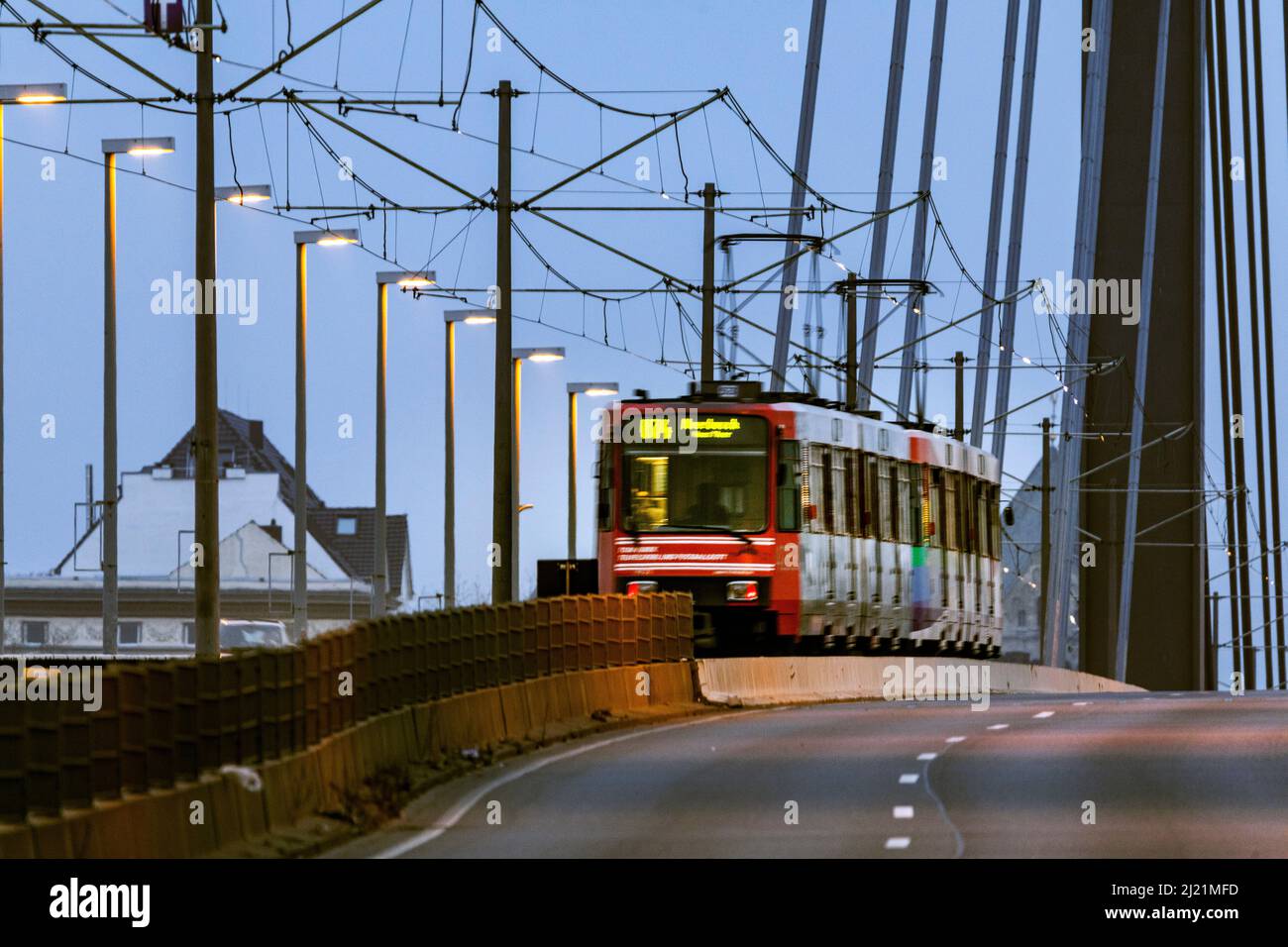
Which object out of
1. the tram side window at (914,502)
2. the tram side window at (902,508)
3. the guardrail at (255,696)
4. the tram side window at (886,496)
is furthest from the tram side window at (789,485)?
the guardrail at (255,696)

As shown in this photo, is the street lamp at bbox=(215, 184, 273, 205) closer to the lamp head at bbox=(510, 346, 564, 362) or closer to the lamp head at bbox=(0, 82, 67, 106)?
the lamp head at bbox=(0, 82, 67, 106)

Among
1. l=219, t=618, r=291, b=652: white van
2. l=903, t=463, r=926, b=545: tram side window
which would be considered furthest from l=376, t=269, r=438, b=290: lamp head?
l=219, t=618, r=291, b=652: white van

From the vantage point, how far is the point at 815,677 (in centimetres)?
3628

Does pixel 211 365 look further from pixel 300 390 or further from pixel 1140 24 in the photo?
Answer: pixel 1140 24

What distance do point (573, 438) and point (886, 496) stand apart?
2433 centimetres

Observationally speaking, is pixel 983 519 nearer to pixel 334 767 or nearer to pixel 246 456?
pixel 334 767

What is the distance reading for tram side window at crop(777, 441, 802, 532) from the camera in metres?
36.6

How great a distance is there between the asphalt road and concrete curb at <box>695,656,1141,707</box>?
14.2 feet

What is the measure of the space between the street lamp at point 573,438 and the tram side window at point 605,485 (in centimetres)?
2321

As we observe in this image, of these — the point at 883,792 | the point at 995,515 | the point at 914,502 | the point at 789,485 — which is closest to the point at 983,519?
the point at 995,515
